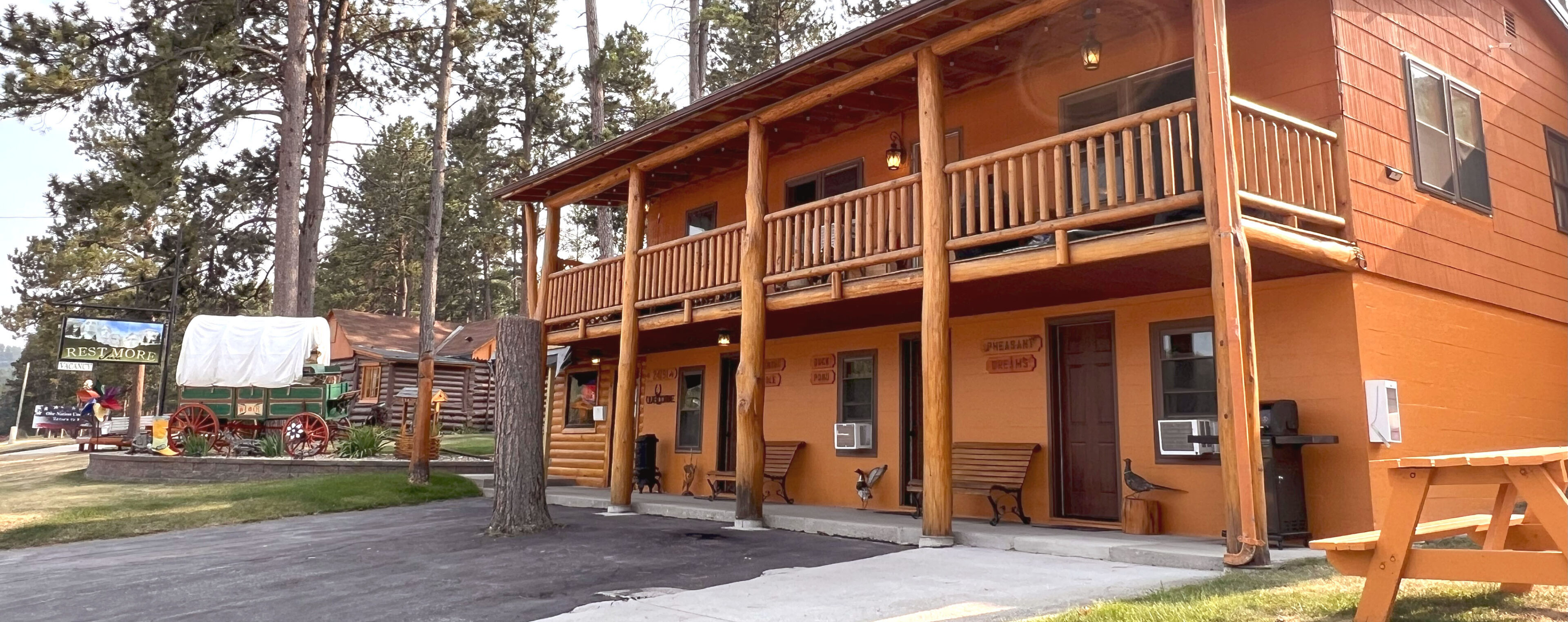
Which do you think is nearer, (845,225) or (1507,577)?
(1507,577)

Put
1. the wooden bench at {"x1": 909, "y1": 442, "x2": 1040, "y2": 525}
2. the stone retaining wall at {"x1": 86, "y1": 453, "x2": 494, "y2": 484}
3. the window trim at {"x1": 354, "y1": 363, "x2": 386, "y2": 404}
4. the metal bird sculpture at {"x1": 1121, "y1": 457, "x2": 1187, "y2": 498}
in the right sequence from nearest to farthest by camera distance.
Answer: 1. the metal bird sculpture at {"x1": 1121, "y1": 457, "x2": 1187, "y2": 498}
2. the wooden bench at {"x1": 909, "y1": 442, "x2": 1040, "y2": 525}
3. the stone retaining wall at {"x1": 86, "y1": 453, "x2": 494, "y2": 484}
4. the window trim at {"x1": 354, "y1": 363, "x2": 386, "y2": 404}

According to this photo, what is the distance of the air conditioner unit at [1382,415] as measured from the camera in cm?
778

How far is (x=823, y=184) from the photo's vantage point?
1323 cm

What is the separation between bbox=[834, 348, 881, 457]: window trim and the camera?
40.0 feet

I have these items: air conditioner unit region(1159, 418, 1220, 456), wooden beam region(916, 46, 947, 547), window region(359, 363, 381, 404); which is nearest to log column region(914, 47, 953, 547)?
wooden beam region(916, 46, 947, 547)

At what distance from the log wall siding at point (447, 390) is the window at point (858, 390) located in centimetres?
2055

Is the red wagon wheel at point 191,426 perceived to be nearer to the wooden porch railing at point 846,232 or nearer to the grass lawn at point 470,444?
the grass lawn at point 470,444

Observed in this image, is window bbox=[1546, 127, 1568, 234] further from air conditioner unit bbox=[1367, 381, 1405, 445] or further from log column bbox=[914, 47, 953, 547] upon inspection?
log column bbox=[914, 47, 953, 547]

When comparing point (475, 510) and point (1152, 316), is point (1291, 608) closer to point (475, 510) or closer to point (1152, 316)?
point (1152, 316)

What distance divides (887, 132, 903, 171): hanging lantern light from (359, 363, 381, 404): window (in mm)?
24405

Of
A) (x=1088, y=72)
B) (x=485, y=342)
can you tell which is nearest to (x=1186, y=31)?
(x=1088, y=72)

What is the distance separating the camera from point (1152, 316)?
943 cm

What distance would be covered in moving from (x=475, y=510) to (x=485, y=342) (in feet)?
68.3

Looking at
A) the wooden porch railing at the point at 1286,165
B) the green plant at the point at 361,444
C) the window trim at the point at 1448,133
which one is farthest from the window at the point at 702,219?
the window trim at the point at 1448,133
